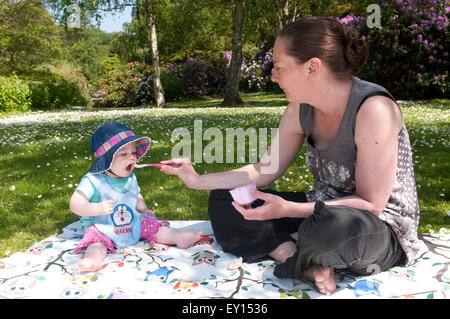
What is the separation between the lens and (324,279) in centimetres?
212

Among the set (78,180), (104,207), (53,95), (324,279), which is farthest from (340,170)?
(53,95)

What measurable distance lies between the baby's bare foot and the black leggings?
461 millimetres

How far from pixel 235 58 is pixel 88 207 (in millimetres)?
13919

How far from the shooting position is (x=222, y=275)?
96.5 inches

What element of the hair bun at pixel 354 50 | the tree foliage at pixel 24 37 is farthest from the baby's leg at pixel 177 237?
the tree foliage at pixel 24 37

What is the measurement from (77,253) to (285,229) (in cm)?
160

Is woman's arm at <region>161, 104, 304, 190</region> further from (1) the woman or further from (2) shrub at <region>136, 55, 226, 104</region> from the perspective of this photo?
(2) shrub at <region>136, 55, 226, 104</region>

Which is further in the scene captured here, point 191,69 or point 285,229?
point 191,69

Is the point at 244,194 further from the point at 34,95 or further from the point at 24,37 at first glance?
the point at 24,37

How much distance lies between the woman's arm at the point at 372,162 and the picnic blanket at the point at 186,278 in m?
0.46

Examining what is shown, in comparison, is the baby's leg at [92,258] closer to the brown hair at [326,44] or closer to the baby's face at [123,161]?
the baby's face at [123,161]
